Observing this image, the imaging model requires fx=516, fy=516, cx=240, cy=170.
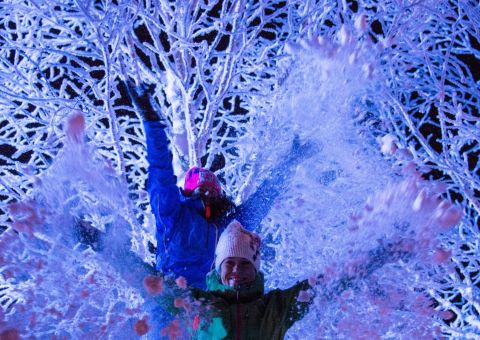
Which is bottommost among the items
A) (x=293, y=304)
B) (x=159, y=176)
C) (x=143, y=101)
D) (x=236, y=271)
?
(x=236, y=271)

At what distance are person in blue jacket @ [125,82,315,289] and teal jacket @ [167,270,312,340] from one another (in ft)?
2.26

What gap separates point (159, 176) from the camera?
10.2 feet

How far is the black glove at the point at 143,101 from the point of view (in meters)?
3.17

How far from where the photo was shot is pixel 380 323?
2984mm

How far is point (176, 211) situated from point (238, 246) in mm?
537

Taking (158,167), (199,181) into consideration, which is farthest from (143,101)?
(199,181)

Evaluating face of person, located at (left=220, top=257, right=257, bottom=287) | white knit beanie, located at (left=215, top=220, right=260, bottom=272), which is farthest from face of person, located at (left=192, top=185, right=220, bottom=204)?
face of person, located at (left=220, top=257, right=257, bottom=287)

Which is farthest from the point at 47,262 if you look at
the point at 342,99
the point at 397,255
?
the point at 342,99

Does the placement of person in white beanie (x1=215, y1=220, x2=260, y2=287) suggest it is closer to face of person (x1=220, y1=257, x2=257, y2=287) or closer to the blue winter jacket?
face of person (x1=220, y1=257, x2=257, y2=287)

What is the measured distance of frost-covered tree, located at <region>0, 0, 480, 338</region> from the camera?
3.11m

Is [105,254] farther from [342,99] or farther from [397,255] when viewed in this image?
[342,99]

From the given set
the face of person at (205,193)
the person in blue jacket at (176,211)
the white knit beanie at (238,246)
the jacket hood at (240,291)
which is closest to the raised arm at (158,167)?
the person in blue jacket at (176,211)

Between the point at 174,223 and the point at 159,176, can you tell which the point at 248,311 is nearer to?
the point at 174,223

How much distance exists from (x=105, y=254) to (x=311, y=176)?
2198mm
